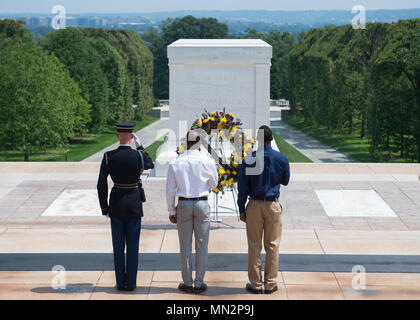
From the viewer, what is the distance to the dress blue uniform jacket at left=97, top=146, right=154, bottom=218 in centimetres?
616

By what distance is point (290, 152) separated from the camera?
130 feet

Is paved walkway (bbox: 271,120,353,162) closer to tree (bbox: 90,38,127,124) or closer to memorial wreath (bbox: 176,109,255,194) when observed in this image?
tree (bbox: 90,38,127,124)

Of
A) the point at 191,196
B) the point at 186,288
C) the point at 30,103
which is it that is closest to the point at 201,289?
the point at 186,288

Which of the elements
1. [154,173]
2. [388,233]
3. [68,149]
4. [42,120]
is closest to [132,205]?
[388,233]

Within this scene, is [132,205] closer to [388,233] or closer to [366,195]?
[388,233]

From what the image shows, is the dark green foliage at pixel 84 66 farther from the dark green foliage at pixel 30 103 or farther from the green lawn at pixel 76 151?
the dark green foliage at pixel 30 103

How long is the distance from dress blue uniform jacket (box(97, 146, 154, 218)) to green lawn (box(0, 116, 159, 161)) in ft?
92.5

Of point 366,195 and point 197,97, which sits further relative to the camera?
point 197,97

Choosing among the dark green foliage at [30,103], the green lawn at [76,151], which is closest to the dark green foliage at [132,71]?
the green lawn at [76,151]

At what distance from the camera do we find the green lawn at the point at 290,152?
117 ft

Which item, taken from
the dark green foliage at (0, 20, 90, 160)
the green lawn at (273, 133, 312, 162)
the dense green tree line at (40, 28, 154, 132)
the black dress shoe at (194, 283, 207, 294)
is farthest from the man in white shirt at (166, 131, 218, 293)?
the dense green tree line at (40, 28, 154, 132)

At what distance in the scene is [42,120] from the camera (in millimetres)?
33031

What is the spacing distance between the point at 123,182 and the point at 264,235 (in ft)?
4.72
